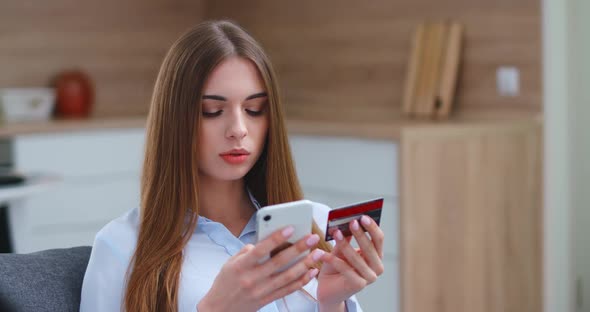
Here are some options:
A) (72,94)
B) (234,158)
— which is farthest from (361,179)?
(234,158)

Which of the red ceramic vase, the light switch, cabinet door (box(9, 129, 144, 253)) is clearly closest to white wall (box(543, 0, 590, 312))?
the light switch

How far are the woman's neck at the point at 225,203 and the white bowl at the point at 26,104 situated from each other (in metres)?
3.01

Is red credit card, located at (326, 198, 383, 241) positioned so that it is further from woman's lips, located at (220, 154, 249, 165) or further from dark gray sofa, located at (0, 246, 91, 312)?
dark gray sofa, located at (0, 246, 91, 312)

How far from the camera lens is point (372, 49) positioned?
4367 millimetres

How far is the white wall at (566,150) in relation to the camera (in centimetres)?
370

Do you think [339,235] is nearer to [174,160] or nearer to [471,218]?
[174,160]

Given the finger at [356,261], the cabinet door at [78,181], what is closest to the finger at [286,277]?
the finger at [356,261]

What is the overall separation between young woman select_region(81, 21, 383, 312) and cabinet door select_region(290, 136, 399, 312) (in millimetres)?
1894

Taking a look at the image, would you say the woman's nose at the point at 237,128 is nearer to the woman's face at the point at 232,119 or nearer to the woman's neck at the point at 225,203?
the woman's face at the point at 232,119

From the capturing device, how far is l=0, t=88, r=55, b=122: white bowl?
4.34 meters

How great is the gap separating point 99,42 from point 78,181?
3.26ft

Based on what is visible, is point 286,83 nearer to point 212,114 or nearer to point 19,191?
point 19,191

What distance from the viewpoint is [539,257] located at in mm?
3762

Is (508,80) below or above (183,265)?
above
